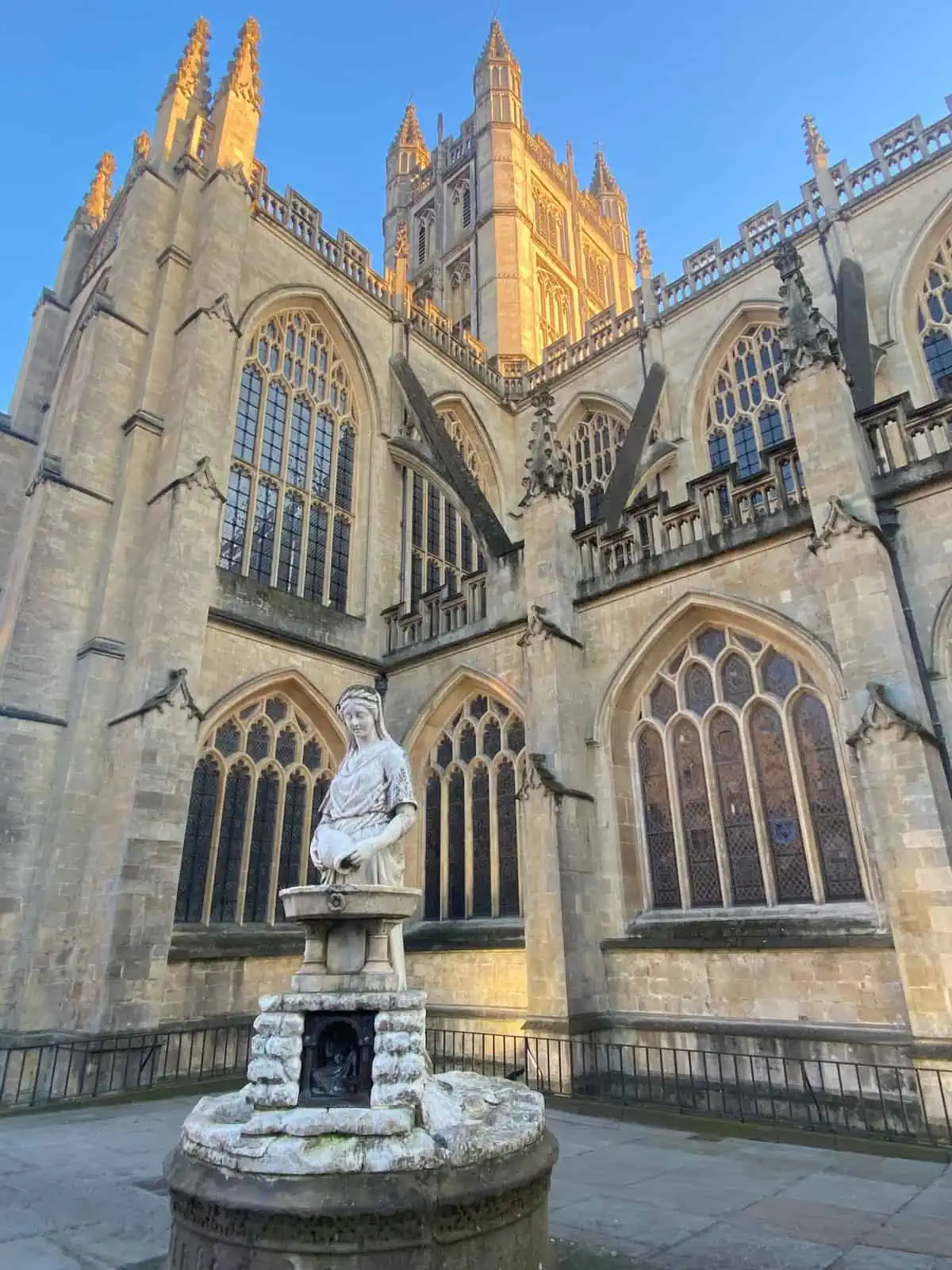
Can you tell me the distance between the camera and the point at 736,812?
33.1 feet

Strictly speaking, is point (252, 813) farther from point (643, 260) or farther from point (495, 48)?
point (495, 48)

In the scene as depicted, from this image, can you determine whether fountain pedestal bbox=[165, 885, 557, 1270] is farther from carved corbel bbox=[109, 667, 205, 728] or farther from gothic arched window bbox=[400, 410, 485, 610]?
gothic arched window bbox=[400, 410, 485, 610]

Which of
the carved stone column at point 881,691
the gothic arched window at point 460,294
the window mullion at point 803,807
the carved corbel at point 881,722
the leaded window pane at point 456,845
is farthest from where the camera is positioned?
the gothic arched window at point 460,294

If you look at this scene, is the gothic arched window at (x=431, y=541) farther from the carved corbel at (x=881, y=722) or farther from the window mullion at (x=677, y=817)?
the carved corbel at (x=881, y=722)

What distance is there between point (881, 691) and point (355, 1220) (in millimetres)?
7173

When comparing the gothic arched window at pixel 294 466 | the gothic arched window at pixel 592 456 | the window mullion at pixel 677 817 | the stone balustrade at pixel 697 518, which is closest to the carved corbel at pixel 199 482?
the gothic arched window at pixel 294 466

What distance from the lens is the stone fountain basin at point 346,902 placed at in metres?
4.59

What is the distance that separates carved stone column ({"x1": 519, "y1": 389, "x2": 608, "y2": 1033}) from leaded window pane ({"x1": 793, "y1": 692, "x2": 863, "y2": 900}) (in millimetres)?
2989

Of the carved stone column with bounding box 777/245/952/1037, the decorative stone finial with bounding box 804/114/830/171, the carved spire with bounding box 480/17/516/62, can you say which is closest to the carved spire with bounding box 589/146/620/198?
the carved spire with bounding box 480/17/516/62

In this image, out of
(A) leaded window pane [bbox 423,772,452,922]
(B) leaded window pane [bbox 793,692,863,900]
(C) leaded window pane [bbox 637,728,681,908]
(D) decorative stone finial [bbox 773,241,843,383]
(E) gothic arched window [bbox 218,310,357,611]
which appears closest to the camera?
(B) leaded window pane [bbox 793,692,863,900]

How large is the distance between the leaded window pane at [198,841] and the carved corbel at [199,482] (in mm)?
4413

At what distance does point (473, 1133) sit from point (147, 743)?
8.06 m

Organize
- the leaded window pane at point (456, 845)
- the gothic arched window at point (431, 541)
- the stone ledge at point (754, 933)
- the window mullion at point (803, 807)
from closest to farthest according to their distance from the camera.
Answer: the stone ledge at point (754, 933), the window mullion at point (803, 807), the leaded window pane at point (456, 845), the gothic arched window at point (431, 541)

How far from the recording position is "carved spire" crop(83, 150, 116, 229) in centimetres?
2073
